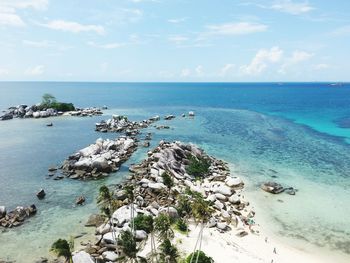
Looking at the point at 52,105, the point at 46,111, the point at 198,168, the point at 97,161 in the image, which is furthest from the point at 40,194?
the point at 52,105

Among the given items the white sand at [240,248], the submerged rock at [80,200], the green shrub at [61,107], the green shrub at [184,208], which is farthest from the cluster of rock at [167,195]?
the green shrub at [61,107]

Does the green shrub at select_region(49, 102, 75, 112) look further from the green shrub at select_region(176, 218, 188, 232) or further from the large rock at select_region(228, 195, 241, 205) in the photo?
the green shrub at select_region(176, 218, 188, 232)

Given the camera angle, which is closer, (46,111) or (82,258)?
(82,258)

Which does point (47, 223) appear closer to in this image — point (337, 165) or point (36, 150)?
point (36, 150)

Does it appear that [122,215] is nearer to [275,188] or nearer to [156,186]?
[156,186]

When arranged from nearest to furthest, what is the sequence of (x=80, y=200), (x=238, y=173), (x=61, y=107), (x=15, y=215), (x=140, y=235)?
(x=140, y=235), (x=15, y=215), (x=80, y=200), (x=238, y=173), (x=61, y=107)

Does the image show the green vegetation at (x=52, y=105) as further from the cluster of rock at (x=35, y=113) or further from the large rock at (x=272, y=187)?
the large rock at (x=272, y=187)

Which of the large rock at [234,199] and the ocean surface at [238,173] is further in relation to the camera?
the large rock at [234,199]
